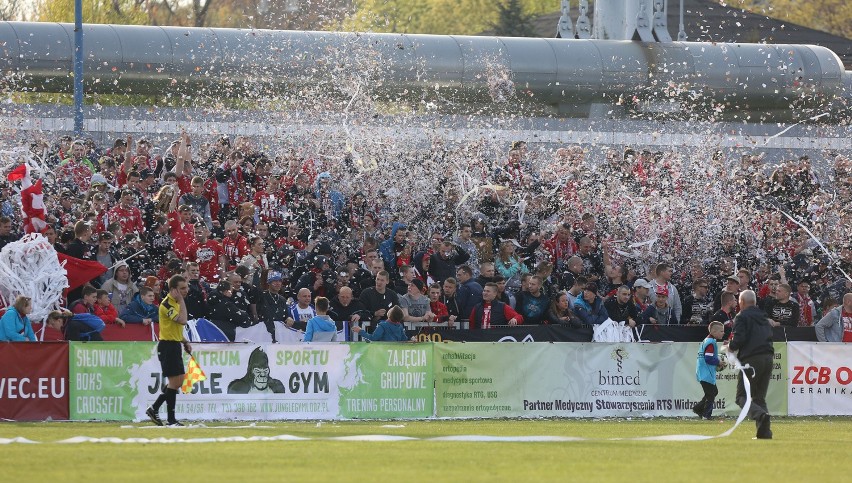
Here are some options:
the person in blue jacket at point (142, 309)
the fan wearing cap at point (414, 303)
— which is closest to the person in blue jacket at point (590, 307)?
the fan wearing cap at point (414, 303)

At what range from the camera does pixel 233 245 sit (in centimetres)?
2234

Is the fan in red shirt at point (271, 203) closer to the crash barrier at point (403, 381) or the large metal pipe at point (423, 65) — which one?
the crash barrier at point (403, 381)

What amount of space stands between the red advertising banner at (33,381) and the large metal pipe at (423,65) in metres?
12.1

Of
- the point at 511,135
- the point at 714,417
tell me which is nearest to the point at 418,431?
the point at 714,417

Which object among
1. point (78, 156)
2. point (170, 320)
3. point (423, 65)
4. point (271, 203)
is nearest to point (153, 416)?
point (170, 320)

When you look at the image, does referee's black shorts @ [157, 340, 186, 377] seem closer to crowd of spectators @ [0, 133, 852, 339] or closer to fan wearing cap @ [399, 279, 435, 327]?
crowd of spectators @ [0, 133, 852, 339]

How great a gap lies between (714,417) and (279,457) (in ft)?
31.9

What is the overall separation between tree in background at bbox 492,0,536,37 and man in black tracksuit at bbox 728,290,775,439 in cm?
3789

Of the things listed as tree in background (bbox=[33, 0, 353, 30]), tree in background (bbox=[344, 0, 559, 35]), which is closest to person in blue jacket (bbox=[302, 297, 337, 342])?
tree in background (bbox=[33, 0, 353, 30])

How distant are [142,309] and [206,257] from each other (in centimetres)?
158

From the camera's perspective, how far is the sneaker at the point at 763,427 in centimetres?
1681

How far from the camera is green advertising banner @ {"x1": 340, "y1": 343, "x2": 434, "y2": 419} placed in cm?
2034

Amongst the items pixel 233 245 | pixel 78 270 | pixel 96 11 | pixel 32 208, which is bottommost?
pixel 78 270

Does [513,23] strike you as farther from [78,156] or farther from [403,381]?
[403,381]
